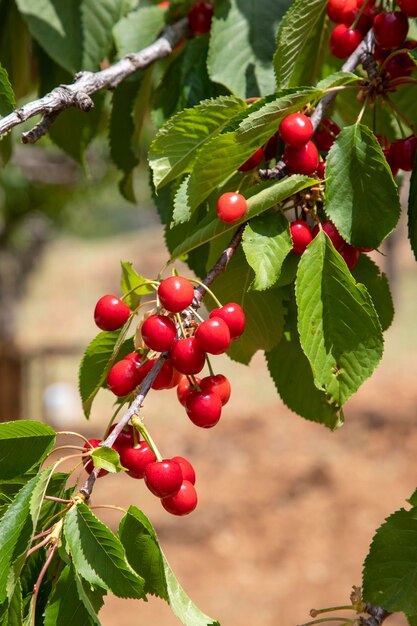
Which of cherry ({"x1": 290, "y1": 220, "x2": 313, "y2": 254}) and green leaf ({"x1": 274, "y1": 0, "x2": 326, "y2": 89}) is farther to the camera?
green leaf ({"x1": 274, "y1": 0, "x2": 326, "y2": 89})

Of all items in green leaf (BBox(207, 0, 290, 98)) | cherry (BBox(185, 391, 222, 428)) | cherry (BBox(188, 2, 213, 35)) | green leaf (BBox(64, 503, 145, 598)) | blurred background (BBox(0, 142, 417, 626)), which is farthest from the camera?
blurred background (BBox(0, 142, 417, 626))

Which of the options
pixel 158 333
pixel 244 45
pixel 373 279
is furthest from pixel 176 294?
pixel 244 45

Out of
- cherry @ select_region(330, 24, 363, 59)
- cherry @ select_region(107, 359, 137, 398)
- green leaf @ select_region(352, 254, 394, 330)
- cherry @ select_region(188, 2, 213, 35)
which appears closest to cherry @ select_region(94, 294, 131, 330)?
cherry @ select_region(107, 359, 137, 398)

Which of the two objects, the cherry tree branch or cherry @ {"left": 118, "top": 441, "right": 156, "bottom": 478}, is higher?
the cherry tree branch

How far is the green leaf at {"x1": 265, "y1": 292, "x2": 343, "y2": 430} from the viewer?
115 centimetres

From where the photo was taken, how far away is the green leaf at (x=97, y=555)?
83 centimetres

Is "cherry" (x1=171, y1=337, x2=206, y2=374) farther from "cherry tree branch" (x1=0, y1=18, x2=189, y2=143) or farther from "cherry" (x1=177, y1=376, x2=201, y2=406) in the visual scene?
"cherry tree branch" (x1=0, y1=18, x2=189, y2=143)

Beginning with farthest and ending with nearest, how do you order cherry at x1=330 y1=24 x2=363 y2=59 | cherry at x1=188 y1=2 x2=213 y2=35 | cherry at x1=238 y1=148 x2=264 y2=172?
cherry at x1=188 y1=2 x2=213 y2=35 < cherry at x1=330 y1=24 x2=363 y2=59 < cherry at x1=238 y1=148 x2=264 y2=172

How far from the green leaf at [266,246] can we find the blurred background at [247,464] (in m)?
0.88

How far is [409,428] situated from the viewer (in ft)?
Answer: 24.3

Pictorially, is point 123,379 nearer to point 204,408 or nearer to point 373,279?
point 204,408

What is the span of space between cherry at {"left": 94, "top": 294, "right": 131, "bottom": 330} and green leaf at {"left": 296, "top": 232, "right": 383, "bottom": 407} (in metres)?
0.22

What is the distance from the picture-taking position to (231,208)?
3.02 feet

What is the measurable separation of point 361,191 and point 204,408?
0.99ft
